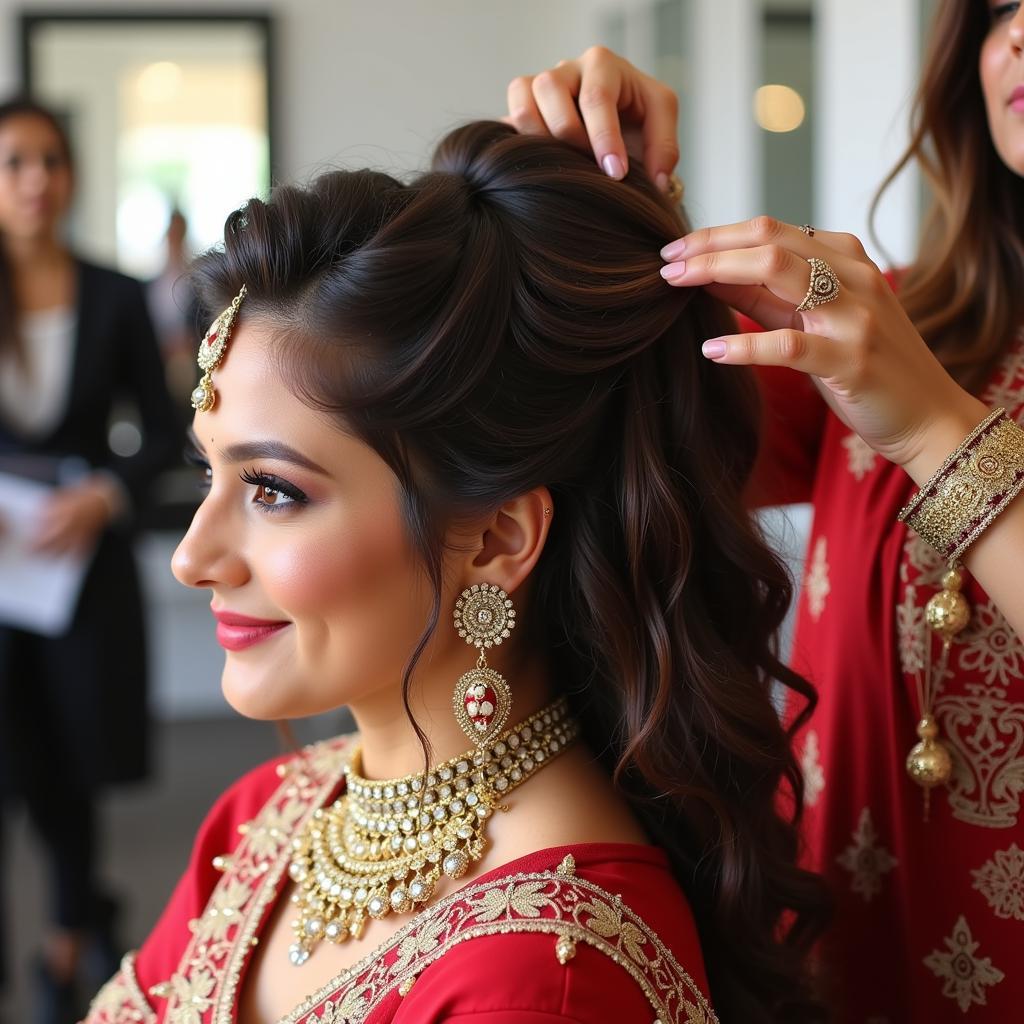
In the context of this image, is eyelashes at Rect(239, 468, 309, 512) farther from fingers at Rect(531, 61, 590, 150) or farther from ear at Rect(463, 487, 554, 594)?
fingers at Rect(531, 61, 590, 150)

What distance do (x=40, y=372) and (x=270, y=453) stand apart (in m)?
1.99

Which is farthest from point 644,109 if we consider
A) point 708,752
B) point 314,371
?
Answer: point 708,752

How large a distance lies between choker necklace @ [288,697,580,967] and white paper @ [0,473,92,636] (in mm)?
1689

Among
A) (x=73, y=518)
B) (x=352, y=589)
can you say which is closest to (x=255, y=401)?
(x=352, y=589)

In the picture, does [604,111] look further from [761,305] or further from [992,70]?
[992,70]

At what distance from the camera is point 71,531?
8.77 ft

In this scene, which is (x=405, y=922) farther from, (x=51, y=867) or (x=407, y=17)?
(x=407, y=17)

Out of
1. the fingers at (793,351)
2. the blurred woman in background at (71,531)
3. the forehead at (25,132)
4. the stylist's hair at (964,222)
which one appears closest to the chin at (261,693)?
the fingers at (793,351)

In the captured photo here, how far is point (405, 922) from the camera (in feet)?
3.47

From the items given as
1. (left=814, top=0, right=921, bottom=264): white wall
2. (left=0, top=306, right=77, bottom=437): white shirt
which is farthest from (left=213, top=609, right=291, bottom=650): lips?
(left=0, top=306, right=77, bottom=437): white shirt

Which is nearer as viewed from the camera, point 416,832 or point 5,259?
point 416,832

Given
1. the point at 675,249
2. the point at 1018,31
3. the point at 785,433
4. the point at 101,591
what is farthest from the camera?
the point at 101,591

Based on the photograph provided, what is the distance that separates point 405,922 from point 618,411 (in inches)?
18.3

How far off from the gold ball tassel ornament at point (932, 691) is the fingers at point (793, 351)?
11.1 inches
